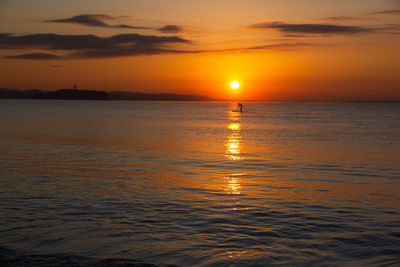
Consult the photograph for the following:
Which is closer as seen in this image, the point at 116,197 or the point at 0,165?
the point at 116,197

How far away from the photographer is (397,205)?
1367 centimetres

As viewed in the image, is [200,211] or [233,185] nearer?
[200,211]

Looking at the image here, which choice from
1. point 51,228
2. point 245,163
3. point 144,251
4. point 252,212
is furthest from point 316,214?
point 245,163

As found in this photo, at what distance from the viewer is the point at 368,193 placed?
51.0ft

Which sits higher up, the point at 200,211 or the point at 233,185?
the point at 233,185

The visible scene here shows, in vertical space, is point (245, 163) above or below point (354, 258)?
above

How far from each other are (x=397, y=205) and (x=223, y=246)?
743 cm

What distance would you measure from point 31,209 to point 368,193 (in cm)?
1199

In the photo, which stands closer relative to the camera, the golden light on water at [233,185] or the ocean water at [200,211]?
the ocean water at [200,211]

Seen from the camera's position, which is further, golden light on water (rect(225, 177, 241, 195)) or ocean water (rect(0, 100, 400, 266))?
golden light on water (rect(225, 177, 241, 195))

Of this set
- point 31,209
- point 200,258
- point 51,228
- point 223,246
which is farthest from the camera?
point 31,209

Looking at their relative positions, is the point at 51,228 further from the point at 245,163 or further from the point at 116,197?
the point at 245,163

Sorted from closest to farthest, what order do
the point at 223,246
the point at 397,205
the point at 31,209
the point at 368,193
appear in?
the point at 223,246 < the point at 31,209 < the point at 397,205 < the point at 368,193

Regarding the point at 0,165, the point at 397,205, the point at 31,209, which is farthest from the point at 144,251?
the point at 0,165
